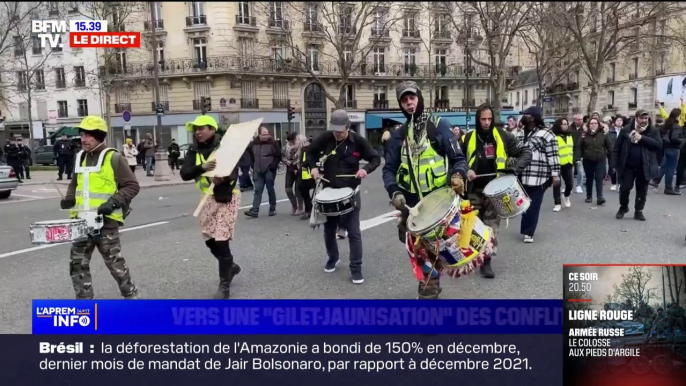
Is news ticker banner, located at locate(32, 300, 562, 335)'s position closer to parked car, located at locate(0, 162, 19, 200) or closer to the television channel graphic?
the television channel graphic

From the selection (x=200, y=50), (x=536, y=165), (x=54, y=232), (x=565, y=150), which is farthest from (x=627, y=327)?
(x=200, y=50)

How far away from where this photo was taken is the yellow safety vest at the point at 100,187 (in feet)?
14.0

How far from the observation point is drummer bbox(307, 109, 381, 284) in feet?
17.5

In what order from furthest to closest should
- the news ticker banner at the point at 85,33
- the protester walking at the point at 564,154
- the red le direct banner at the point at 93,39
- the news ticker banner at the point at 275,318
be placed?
the news ticker banner at the point at 85,33 → the red le direct banner at the point at 93,39 → the protester walking at the point at 564,154 → the news ticker banner at the point at 275,318

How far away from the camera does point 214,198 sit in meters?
4.76

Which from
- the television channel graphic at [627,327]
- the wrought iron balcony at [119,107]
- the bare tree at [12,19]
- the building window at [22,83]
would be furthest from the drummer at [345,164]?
the wrought iron balcony at [119,107]

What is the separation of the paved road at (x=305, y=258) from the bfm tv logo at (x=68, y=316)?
0.73m

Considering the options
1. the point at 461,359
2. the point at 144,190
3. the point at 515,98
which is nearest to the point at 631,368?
the point at 461,359

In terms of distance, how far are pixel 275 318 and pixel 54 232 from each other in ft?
5.93

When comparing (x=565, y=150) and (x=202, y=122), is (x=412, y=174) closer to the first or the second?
(x=202, y=122)

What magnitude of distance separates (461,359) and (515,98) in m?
77.5

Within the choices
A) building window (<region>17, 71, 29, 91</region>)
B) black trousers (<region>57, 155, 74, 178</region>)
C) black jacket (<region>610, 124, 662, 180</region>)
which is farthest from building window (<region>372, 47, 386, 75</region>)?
black jacket (<region>610, 124, 662, 180</region>)

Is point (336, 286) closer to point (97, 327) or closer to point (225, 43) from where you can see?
point (97, 327)

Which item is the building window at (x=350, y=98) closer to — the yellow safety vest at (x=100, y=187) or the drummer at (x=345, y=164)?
the drummer at (x=345, y=164)
